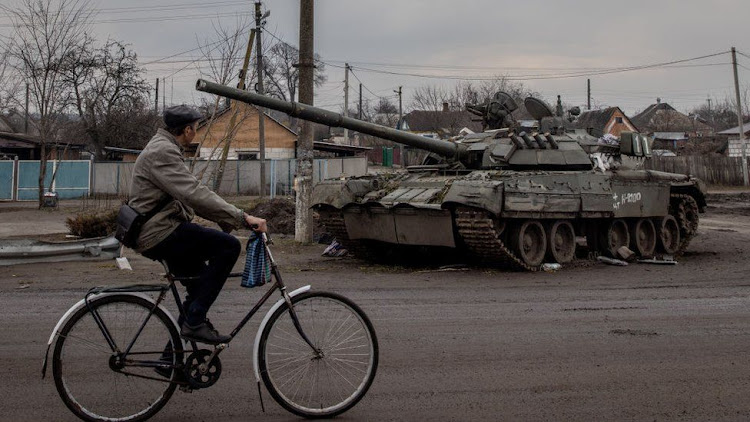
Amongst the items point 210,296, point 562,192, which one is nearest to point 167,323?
point 210,296

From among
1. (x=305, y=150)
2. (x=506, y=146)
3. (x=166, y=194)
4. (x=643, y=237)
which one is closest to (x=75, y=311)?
(x=166, y=194)

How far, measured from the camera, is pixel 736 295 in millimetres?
9203

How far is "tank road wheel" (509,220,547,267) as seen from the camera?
1216cm

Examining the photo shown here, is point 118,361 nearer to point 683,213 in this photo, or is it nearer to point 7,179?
point 683,213

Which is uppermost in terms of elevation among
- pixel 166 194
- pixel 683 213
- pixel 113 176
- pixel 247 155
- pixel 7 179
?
pixel 247 155

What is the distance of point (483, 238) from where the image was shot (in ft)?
37.6

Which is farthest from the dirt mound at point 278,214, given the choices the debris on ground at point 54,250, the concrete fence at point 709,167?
the concrete fence at point 709,167

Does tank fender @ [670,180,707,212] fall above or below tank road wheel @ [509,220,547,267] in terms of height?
above

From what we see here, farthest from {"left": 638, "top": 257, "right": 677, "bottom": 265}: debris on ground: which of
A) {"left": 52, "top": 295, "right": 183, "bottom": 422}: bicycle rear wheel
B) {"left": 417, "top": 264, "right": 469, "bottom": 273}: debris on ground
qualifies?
{"left": 52, "top": 295, "right": 183, "bottom": 422}: bicycle rear wheel

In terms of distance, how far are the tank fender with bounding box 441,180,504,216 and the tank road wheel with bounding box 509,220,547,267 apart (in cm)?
102

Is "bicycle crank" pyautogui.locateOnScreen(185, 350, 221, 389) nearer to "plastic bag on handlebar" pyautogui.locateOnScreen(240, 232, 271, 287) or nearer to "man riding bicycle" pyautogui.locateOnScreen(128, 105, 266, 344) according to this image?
"man riding bicycle" pyautogui.locateOnScreen(128, 105, 266, 344)

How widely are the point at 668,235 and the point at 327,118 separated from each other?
7504mm

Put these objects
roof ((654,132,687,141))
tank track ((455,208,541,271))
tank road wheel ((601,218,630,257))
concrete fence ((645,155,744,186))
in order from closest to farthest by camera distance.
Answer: tank track ((455,208,541,271))
tank road wheel ((601,218,630,257))
concrete fence ((645,155,744,186))
roof ((654,132,687,141))

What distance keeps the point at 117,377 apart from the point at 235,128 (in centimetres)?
1467
